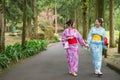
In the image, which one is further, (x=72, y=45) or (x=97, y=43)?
(x=72, y=45)

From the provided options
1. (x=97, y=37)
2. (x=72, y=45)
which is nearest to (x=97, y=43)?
(x=97, y=37)

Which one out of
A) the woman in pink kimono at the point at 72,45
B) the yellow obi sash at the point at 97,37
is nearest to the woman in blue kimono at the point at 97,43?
the yellow obi sash at the point at 97,37

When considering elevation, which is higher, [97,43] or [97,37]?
[97,37]

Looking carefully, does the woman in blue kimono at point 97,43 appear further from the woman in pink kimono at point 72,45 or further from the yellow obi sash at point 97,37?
the woman in pink kimono at point 72,45

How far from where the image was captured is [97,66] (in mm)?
12188

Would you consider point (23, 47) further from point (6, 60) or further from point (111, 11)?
point (111, 11)

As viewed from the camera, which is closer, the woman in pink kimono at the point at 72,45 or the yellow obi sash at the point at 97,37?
the yellow obi sash at the point at 97,37

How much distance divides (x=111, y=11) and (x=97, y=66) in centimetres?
1923

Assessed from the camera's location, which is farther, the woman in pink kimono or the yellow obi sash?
the woman in pink kimono

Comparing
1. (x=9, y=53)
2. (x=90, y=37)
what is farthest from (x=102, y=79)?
(x=9, y=53)

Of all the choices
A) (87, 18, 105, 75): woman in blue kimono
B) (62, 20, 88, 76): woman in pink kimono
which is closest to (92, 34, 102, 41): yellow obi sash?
(87, 18, 105, 75): woman in blue kimono

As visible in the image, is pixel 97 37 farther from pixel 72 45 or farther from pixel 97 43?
pixel 72 45

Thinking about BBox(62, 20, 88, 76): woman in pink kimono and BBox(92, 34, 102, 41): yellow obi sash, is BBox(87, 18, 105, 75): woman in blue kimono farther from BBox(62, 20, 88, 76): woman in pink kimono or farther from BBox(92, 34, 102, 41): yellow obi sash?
BBox(62, 20, 88, 76): woman in pink kimono

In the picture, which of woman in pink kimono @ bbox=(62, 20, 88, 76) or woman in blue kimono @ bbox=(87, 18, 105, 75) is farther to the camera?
woman in pink kimono @ bbox=(62, 20, 88, 76)
